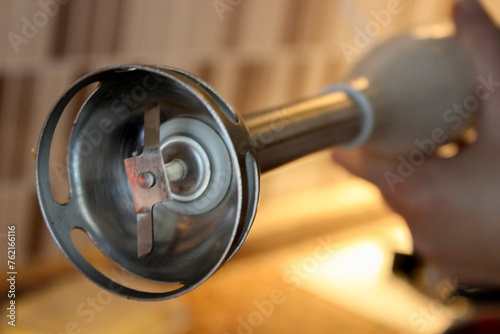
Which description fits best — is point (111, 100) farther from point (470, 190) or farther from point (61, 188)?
point (61, 188)

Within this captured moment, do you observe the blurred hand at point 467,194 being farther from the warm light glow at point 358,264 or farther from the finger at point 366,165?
the warm light glow at point 358,264

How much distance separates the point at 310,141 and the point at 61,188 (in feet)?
1.89

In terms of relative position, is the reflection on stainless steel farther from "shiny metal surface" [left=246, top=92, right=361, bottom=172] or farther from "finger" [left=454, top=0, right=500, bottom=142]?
"finger" [left=454, top=0, right=500, bottom=142]

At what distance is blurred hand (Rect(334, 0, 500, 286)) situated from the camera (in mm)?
470

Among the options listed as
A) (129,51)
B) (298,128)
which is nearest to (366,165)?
(298,128)

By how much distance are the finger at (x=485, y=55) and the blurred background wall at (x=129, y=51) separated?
50mm

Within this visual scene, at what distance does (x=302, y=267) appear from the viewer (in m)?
0.93

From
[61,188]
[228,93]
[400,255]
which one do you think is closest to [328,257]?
[400,255]

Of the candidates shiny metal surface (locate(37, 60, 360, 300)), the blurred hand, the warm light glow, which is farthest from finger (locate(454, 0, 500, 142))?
the warm light glow

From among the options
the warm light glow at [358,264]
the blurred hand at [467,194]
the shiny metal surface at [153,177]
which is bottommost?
the warm light glow at [358,264]

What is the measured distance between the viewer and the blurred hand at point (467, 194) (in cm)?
47

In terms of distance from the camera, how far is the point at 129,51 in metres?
0.82

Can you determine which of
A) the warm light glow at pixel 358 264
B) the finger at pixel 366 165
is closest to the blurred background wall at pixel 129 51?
the finger at pixel 366 165

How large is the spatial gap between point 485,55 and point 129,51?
1.73ft
